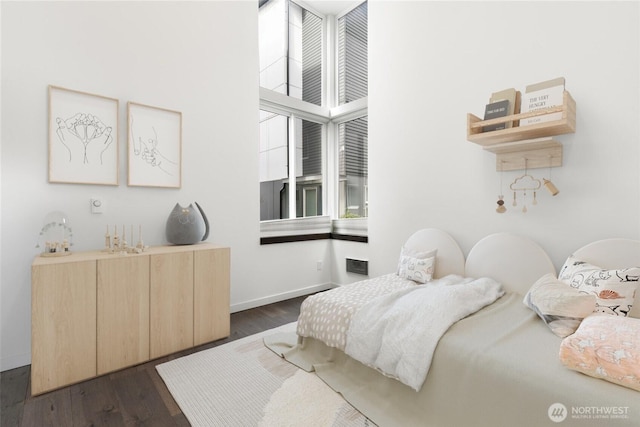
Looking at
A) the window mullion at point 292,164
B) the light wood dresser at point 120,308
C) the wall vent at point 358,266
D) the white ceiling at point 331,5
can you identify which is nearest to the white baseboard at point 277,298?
the wall vent at point 358,266

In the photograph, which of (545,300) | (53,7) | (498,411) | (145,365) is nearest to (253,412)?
(145,365)

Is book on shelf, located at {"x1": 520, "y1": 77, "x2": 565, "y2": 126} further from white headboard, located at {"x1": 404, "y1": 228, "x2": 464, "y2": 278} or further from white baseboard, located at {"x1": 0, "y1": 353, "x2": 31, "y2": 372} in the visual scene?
white baseboard, located at {"x1": 0, "y1": 353, "x2": 31, "y2": 372}

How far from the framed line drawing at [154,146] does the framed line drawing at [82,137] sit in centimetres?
12

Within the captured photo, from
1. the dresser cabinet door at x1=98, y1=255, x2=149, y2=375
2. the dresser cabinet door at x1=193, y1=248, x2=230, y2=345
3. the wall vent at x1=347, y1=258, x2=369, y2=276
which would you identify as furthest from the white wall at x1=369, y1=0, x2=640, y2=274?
the dresser cabinet door at x1=98, y1=255, x2=149, y2=375

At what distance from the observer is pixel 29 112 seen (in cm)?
198

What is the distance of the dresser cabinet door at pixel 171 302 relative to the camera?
2.11 meters

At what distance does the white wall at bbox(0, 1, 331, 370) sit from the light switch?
38 mm

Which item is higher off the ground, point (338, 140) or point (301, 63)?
point (301, 63)

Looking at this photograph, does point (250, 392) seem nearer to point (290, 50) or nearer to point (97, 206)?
point (97, 206)

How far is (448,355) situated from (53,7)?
3.23 metres

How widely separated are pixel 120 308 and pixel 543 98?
3.01 meters

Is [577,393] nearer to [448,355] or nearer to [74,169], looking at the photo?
[448,355]

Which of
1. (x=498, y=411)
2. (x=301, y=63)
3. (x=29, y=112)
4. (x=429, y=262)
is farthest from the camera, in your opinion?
(x=301, y=63)

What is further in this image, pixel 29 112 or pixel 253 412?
pixel 29 112
